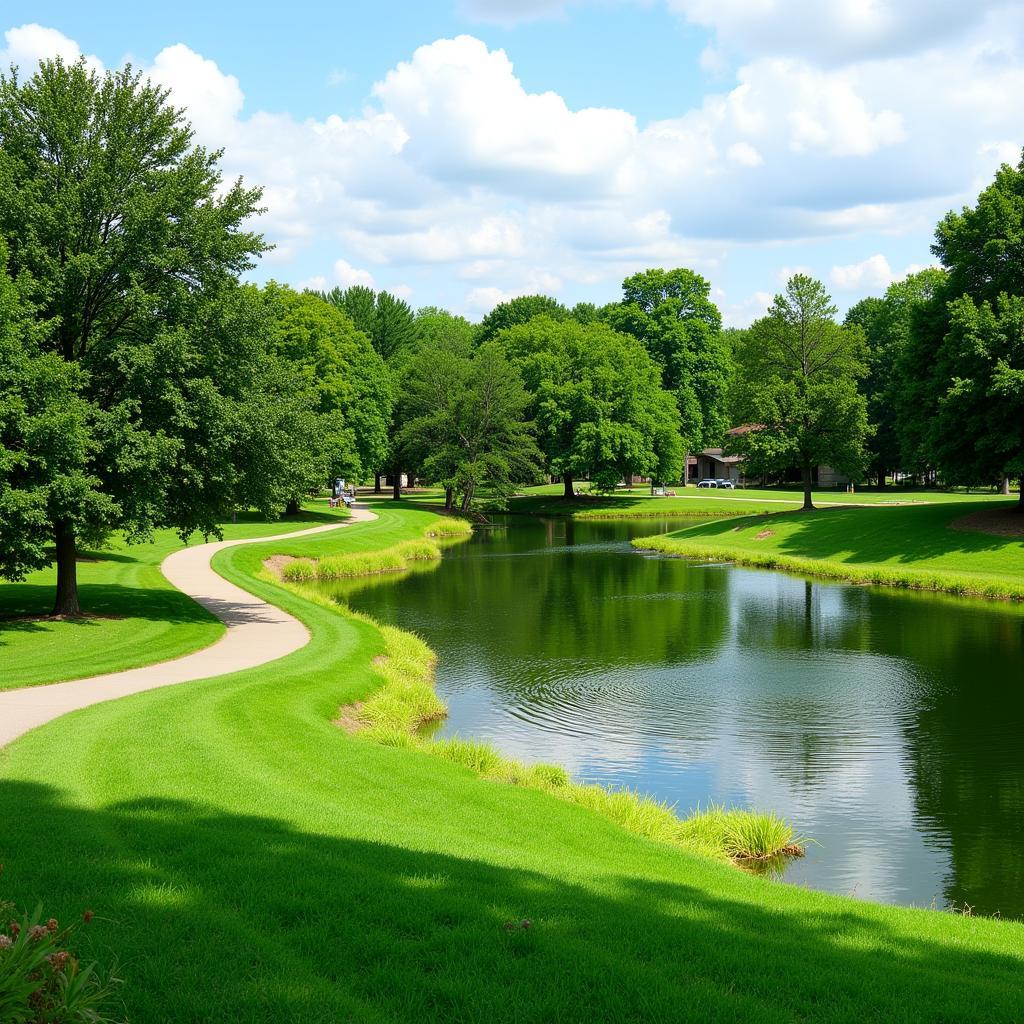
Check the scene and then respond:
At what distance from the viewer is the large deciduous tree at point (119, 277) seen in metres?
23.3

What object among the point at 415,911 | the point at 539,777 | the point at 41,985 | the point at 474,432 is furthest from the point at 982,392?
the point at 41,985

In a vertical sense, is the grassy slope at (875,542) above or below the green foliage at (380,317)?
below

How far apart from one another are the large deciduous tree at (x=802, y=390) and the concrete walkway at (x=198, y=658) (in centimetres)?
3749

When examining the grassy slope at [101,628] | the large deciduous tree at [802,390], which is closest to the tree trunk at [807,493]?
the large deciduous tree at [802,390]

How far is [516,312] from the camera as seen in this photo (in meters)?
117

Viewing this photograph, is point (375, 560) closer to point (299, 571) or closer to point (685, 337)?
point (299, 571)

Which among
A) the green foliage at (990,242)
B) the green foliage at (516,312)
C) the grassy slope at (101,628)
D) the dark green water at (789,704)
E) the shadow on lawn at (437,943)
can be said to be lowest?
the dark green water at (789,704)

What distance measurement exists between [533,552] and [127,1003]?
165ft

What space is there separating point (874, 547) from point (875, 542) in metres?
0.82

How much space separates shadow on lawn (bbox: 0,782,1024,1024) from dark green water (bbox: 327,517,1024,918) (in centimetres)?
542

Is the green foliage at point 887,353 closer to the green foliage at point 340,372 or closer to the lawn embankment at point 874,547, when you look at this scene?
the lawn embankment at point 874,547

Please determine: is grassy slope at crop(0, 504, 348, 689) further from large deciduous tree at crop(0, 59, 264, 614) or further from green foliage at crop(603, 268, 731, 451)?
green foliage at crop(603, 268, 731, 451)

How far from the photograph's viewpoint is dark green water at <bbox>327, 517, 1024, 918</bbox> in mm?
14547

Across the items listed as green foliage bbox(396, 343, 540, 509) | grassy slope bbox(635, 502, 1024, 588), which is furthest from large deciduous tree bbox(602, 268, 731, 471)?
grassy slope bbox(635, 502, 1024, 588)
